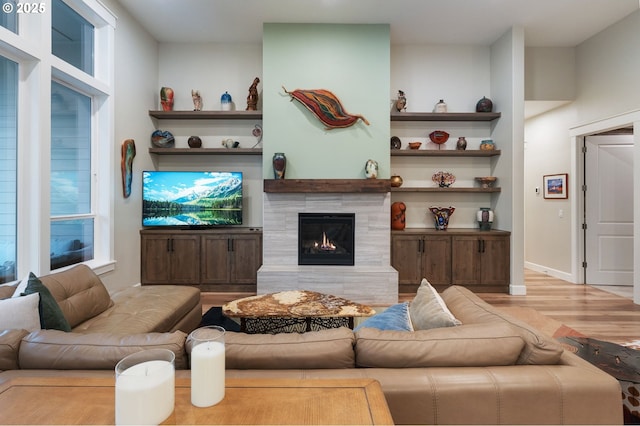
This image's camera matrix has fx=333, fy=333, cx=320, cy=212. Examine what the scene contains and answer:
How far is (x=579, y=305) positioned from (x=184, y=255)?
510 cm

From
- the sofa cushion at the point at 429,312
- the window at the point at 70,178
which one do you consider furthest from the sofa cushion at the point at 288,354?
the window at the point at 70,178

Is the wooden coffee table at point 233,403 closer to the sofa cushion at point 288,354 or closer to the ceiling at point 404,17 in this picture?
the sofa cushion at point 288,354

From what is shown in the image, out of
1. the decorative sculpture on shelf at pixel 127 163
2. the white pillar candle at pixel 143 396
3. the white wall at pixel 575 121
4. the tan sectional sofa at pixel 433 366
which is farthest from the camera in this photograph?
the white wall at pixel 575 121

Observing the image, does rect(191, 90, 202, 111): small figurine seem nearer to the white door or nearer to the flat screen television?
the flat screen television

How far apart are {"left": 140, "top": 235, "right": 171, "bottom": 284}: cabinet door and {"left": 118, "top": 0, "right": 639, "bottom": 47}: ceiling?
9.49 feet

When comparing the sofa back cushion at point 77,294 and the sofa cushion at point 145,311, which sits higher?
the sofa back cushion at point 77,294

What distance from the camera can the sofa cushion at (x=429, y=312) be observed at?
4.78 ft

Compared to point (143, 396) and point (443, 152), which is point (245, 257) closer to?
point (443, 152)

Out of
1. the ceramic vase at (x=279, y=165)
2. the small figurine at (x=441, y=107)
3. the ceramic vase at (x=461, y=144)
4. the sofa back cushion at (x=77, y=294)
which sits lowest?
the sofa back cushion at (x=77, y=294)

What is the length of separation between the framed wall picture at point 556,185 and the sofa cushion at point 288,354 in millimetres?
5607

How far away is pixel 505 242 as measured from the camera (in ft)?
15.0

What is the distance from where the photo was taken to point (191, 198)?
15.4ft

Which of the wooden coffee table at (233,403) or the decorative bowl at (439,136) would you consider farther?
the decorative bowl at (439,136)

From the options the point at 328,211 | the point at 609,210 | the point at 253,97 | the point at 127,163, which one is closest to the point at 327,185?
the point at 328,211
